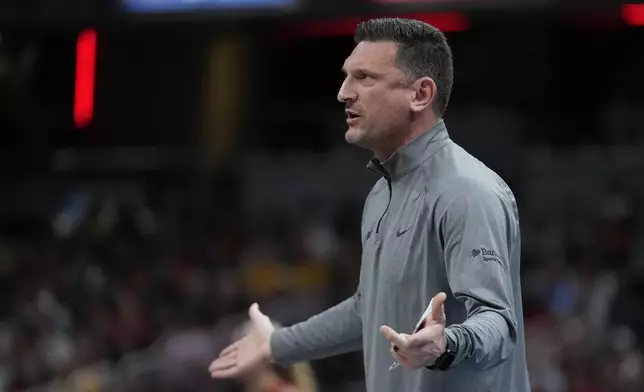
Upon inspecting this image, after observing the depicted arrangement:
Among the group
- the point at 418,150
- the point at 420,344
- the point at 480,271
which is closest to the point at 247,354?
the point at 418,150

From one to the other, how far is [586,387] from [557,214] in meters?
1.42

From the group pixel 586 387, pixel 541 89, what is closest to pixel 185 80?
pixel 541 89

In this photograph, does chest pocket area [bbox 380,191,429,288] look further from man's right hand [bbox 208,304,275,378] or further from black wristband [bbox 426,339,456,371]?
man's right hand [bbox 208,304,275,378]

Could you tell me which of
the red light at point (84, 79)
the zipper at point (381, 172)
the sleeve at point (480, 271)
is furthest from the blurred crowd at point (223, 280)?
the sleeve at point (480, 271)

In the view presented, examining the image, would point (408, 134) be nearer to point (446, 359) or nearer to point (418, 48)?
point (418, 48)

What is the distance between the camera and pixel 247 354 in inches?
112

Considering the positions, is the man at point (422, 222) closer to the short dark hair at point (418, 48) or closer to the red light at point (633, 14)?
the short dark hair at point (418, 48)

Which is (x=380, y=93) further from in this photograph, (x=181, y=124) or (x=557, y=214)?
(x=181, y=124)

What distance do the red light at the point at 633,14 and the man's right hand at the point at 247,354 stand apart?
13.0 ft

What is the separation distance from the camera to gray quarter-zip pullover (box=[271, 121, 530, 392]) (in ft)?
7.17

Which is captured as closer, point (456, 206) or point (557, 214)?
point (456, 206)

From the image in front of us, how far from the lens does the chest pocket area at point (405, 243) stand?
7.72 feet

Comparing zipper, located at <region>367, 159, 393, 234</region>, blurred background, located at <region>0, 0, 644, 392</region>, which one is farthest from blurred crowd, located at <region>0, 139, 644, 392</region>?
zipper, located at <region>367, 159, 393, 234</region>

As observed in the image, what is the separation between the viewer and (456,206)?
2281 mm
